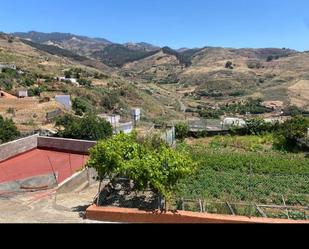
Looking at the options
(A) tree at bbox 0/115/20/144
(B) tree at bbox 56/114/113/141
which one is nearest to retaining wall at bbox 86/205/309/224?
(B) tree at bbox 56/114/113/141

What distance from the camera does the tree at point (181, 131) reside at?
83.3ft

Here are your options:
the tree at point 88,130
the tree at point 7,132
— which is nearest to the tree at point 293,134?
the tree at point 88,130

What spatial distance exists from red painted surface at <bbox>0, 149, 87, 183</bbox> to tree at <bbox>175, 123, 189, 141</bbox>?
7054 mm

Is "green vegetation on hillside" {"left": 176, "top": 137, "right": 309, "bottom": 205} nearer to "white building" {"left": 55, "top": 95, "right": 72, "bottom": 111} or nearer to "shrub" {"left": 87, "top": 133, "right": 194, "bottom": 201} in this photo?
"shrub" {"left": 87, "top": 133, "right": 194, "bottom": 201}

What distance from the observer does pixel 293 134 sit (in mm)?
23156

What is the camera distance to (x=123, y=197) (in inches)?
537

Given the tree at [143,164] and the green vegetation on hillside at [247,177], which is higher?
the tree at [143,164]

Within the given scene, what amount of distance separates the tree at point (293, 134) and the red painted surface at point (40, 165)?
1031 centimetres

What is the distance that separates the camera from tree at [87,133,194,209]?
37.0 feet

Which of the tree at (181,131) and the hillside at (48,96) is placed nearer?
the tree at (181,131)

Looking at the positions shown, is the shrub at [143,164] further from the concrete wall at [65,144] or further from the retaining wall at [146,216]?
the concrete wall at [65,144]

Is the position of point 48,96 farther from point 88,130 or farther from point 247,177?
point 247,177
